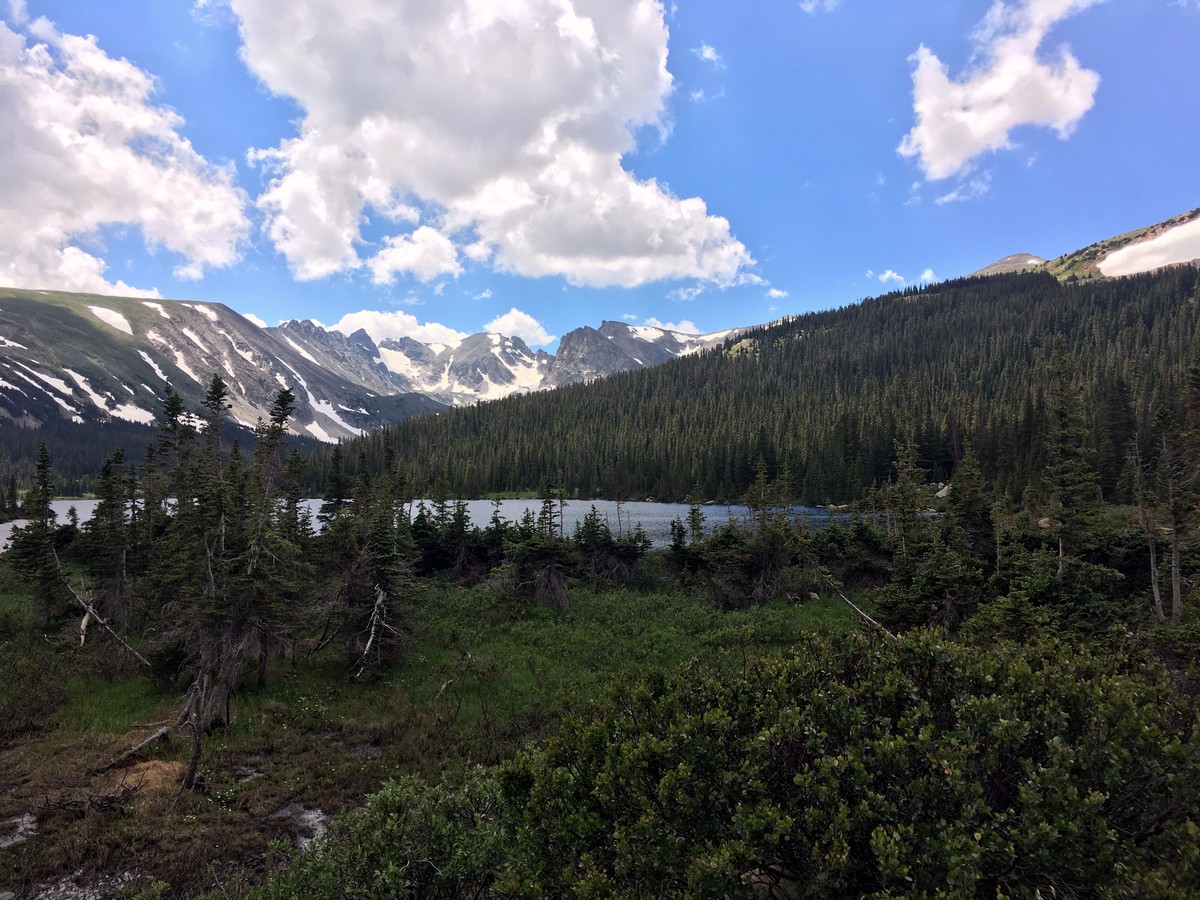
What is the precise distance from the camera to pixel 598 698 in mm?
12664

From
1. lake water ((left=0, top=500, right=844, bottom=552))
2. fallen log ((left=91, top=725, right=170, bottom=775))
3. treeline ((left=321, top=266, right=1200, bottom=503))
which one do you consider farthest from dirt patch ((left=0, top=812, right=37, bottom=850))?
treeline ((left=321, top=266, right=1200, bottom=503))

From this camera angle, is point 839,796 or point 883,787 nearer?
point 839,796

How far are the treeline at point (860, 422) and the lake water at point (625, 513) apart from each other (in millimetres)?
8114

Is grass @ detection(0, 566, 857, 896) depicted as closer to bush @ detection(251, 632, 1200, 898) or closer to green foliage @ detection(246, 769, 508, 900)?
bush @ detection(251, 632, 1200, 898)

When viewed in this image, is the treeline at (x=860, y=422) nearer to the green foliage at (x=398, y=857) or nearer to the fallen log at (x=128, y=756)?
the fallen log at (x=128, y=756)

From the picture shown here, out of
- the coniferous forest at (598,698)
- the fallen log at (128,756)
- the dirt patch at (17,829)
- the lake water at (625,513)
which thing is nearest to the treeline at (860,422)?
the lake water at (625,513)

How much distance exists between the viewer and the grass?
36.1 ft

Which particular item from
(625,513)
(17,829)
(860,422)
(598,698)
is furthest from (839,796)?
(860,422)

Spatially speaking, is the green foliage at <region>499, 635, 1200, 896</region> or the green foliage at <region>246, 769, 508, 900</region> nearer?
the green foliage at <region>499, 635, 1200, 896</region>

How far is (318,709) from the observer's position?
729 inches

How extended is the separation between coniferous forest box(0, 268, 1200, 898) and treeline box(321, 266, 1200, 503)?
36152mm

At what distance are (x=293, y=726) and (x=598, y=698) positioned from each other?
37.0 ft

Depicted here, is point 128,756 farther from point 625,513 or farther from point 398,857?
point 625,513

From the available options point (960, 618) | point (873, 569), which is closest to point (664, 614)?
point (960, 618)
